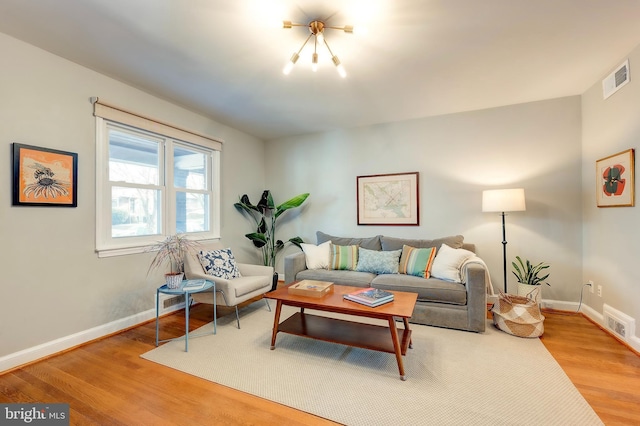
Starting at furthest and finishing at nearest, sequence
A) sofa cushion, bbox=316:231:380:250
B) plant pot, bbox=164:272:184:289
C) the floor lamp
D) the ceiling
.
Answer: sofa cushion, bbox=316:231:380:250 → the floor lamp → plant pot, bbox=164:272:184:289 → the ceiling

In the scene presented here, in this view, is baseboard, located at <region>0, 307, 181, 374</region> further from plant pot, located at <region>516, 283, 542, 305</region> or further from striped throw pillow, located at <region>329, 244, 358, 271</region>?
plant pot, located at <region>516, 283, 542, 305</region>

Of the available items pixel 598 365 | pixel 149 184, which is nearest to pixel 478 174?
pixel 598 365

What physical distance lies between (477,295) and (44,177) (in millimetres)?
3973

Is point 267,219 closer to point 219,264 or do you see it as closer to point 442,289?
point 219,264

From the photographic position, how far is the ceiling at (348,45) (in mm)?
1774

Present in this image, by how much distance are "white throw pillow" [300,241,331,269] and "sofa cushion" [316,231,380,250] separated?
0.24m

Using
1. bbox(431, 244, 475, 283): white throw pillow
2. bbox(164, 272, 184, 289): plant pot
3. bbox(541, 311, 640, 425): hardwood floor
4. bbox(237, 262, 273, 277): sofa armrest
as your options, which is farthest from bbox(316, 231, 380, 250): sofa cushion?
bbox(164, 272, 184, 289): plant pot

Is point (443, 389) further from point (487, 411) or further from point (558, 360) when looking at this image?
point (558, 360)

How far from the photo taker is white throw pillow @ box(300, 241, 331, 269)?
364 centimetres

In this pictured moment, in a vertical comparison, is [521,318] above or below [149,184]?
below

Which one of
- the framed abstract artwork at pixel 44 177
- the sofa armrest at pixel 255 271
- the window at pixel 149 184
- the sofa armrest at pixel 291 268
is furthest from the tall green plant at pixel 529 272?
the framed abstract artwork at pixel 44 177

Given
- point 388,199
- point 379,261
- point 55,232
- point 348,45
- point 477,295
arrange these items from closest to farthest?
1. point 348,45
2. point 55,232
3. point 477,295
4. point 379,261
5. point 388,199

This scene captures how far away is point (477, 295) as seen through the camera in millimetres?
2607

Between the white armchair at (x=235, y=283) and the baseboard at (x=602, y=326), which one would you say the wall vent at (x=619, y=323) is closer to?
the baseboard at (x=602, y=326)
